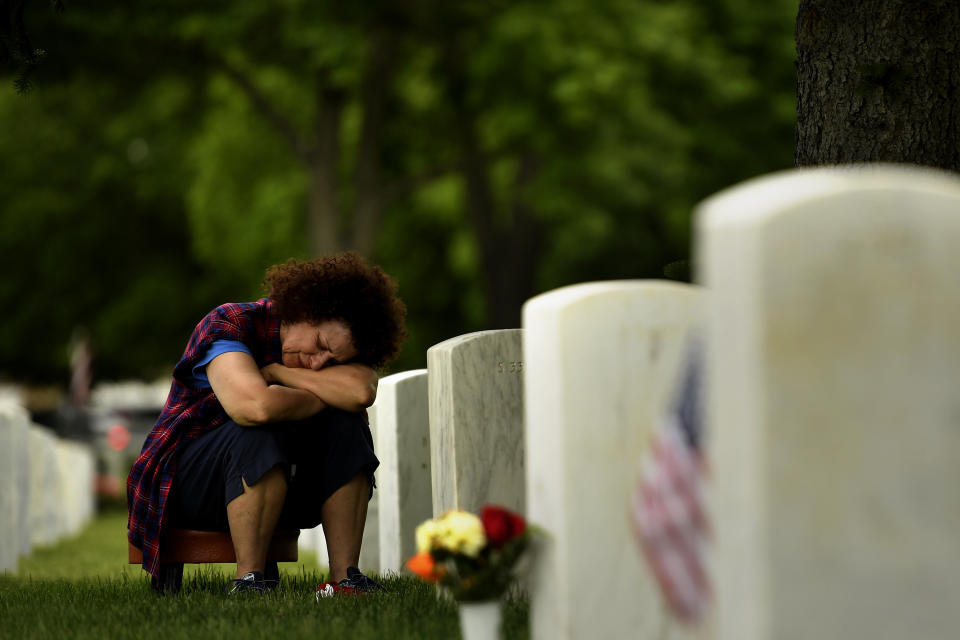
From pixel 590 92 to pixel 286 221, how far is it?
7.40 metres

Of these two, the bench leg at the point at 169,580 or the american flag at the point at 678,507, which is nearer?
the american flag at the point at 678,507

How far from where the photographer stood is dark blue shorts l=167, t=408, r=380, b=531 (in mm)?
5621

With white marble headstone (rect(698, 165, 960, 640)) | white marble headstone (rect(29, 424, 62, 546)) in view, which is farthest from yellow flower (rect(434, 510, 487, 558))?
white marble headstone (rect(29, 424, 62, 546))

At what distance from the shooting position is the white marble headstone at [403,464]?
22.7ft

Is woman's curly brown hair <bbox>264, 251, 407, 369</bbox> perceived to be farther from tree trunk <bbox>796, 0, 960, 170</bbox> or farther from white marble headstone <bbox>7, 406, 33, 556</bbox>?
white marble headstone <bbox>7, 406, 33, 556</bbox>

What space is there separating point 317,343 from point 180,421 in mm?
622

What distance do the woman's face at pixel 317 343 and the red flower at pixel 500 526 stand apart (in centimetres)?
187

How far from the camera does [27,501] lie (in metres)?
11.4

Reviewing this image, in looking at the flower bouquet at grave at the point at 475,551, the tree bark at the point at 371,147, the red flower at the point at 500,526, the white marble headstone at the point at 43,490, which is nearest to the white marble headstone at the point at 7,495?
the white marble headstone at the point at 43,490

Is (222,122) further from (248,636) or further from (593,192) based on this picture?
(248,636)

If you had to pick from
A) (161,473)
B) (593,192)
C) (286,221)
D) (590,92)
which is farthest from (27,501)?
(286,221)

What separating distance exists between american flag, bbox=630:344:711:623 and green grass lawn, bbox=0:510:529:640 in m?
0.78

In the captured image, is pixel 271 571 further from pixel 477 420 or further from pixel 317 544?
pixel 317 544

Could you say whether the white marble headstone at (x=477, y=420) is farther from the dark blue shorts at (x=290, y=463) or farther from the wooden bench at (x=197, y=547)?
the wooden bench at (x=197, y=547)
